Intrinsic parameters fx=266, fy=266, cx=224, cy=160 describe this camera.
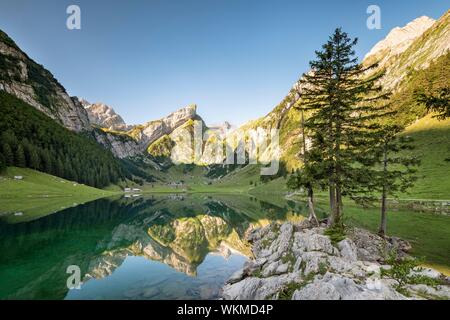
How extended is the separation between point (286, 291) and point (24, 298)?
2043 cm

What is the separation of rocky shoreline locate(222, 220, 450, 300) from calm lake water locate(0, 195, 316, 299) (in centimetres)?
467

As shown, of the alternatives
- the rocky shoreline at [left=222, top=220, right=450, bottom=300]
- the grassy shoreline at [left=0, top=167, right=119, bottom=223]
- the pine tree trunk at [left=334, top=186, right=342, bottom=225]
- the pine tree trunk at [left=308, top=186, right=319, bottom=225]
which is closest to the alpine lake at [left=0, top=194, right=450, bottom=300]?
the rocky shoreline at [left=222, top=220, right=450, bottom=300]

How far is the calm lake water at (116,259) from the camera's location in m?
23.6

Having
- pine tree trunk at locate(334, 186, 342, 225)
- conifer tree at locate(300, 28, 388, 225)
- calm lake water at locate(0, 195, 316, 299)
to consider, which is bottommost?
calm lake water at locate(0, 195, 316, 299)

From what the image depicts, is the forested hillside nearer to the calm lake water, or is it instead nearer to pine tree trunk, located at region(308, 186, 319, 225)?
the calm lake water

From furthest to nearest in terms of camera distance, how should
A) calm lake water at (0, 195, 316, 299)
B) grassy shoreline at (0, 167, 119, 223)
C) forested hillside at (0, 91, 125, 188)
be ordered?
forested hillside at (0, 91, 125, 188) < grassy shoreline at (0, 167, 119, 223) < calm lake water at (0, 195, 316, 299)

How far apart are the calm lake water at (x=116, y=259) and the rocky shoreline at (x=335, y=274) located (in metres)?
4.67

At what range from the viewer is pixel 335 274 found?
17.4 meters

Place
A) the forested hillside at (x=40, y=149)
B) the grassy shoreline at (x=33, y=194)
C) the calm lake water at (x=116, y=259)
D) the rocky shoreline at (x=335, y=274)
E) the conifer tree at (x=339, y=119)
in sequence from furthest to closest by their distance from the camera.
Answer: the forested hillside at (x=40, y=149) → the grassy shoreline at (x=33, y=194) → the conifer tree at (x=339, y=119) → the calm lake water at (x=116, y=259) → the rocky shoreline at (x=335, y=274)

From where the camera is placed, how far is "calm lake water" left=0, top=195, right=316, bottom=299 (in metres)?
23.6

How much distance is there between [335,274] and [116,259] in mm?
28668

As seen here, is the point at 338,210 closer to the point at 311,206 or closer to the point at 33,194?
the point at 311,206

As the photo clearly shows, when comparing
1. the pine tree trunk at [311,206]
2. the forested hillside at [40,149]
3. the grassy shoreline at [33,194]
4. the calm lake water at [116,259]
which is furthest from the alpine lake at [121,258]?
the forested hillside at [40,149]

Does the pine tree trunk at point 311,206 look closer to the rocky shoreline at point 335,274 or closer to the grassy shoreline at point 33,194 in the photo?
the rocky shoreline at point 335,274
